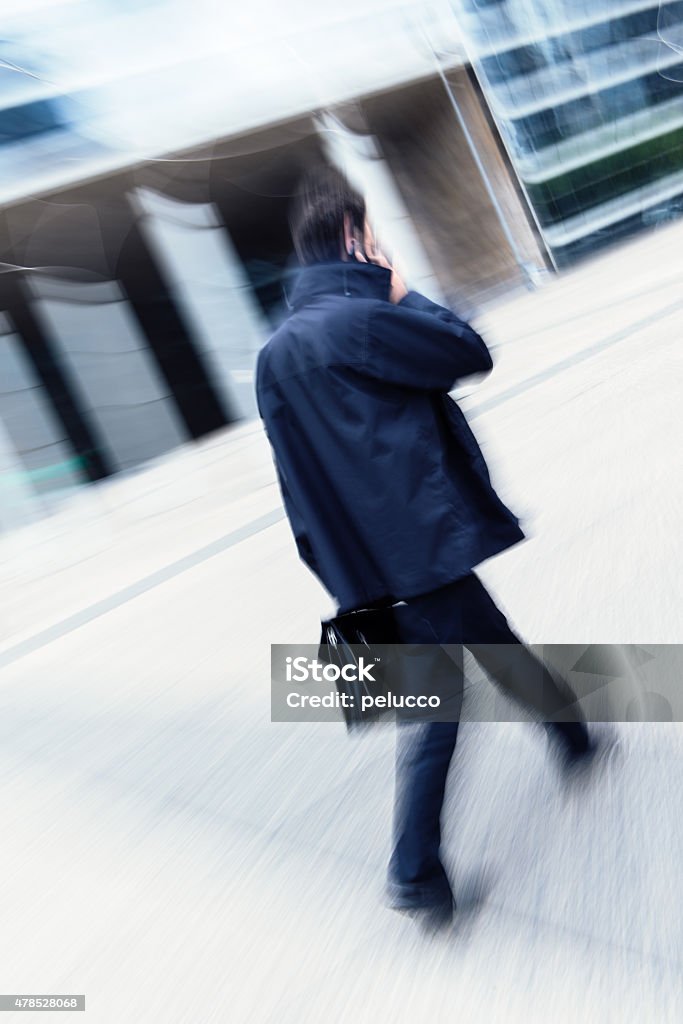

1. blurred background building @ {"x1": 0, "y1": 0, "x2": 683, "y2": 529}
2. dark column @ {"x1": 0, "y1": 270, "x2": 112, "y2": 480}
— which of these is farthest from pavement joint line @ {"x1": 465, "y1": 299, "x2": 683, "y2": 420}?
dark column @ {"x1": 0, "y1": 270, "x2": 112, "y2": 480}

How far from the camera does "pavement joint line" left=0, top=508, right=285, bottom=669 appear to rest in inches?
260

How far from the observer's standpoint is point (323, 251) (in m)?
2.13

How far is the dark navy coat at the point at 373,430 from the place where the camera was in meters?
2.03

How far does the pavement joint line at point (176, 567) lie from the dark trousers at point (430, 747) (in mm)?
3260

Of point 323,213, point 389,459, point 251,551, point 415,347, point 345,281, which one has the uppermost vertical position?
point 323,213

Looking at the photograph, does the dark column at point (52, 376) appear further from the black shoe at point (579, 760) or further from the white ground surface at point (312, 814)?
the black shoe at point (579, 760)

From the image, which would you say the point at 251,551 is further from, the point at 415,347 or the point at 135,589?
the point at 415,347

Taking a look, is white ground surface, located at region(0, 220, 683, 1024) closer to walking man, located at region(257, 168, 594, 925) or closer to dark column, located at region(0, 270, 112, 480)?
walking man, located at region(257, 168, 594, 925)

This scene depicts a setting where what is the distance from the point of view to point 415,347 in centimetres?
203

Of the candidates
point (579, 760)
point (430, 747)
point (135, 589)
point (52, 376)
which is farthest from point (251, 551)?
point (52, 376)

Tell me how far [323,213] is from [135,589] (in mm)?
5610

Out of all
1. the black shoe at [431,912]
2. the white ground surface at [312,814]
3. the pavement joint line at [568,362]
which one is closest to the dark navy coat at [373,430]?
the white ground surface at [312,814]

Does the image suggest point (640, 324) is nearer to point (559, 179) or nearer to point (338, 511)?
point (338, 511)

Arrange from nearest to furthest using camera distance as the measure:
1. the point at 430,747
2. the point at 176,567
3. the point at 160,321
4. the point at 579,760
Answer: the point at 430,747, the point at 579,760, the point at 176,567, the point at 160,321
